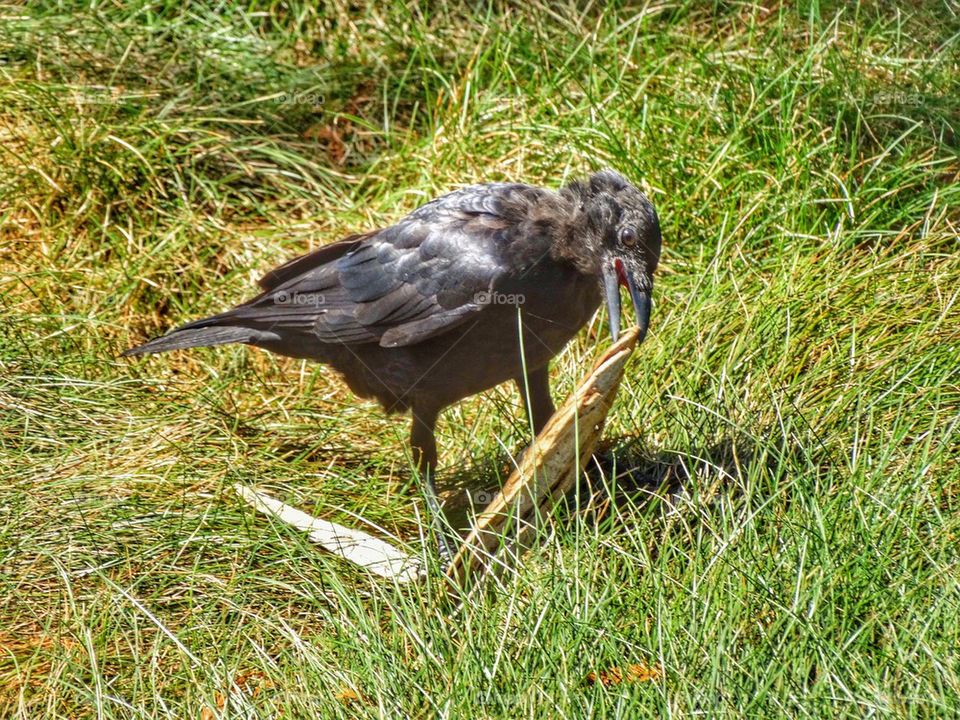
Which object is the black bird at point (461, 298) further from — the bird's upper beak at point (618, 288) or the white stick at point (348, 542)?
the white stick at point (348, 542)

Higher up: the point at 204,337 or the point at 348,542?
the point at 204,337

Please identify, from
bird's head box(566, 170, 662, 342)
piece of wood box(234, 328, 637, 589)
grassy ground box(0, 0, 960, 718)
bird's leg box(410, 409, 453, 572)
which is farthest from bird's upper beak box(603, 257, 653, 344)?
bird's leg box(410, 409, 453, 572)

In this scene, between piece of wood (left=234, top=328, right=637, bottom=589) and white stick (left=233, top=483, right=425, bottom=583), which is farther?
white stick (left=233, top=483, right=425, bottom=583)

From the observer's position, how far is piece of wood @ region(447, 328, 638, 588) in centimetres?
351

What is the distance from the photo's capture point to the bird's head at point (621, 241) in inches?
159

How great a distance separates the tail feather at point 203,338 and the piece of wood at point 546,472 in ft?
4.60

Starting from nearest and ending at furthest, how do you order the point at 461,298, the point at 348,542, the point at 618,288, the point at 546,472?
the point at 546,472 < the point at 348,542 < the point at 618,288 < the point at 461,298

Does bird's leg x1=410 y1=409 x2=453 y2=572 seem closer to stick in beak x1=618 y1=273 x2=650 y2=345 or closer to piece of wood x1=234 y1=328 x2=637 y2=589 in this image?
piece of wood x1=234 y1=328 x2=637 y2=589

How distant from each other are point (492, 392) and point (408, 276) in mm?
738

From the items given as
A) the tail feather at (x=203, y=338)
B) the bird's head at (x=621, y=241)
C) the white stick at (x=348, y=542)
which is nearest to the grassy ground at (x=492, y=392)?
the white stick at (x=348, y=542)

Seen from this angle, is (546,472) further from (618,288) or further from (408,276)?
(408,276)

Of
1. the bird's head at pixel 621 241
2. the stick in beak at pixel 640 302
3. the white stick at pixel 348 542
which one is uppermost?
the bird's head at pixel 621 241

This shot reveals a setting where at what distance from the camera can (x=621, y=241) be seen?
4.07 metres

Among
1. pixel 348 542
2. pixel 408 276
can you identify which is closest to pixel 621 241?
pixel 408 276
